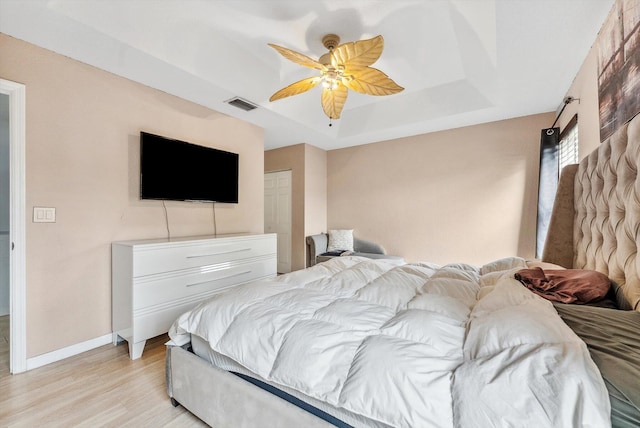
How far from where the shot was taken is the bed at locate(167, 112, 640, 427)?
682 millimetres

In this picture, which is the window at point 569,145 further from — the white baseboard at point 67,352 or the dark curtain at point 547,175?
the white baseboard at point 67,352

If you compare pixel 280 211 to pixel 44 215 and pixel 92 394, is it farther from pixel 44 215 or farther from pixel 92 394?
pixel 92 394

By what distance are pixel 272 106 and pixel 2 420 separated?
10.1ft

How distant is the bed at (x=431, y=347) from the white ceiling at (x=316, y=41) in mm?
952

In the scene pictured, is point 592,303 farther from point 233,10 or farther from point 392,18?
point 233,10

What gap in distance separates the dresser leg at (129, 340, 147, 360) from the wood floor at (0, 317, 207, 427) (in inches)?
1.6

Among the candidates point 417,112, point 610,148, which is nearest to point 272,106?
point 417,112

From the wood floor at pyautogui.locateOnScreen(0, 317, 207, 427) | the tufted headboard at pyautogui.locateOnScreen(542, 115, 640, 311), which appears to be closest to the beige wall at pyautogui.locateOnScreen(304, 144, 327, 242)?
the wood floor at pyautogui.locateOnScreen(0, 317, 207, 427)

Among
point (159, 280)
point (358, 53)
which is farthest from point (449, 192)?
point (159, 280)

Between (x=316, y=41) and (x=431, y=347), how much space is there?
98.1 inches

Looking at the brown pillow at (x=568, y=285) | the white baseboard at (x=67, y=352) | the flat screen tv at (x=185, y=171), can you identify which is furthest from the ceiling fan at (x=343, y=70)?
the white baseboard at (x=67, y=352)

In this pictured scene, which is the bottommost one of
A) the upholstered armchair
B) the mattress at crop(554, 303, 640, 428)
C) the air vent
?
the upholstered armchair

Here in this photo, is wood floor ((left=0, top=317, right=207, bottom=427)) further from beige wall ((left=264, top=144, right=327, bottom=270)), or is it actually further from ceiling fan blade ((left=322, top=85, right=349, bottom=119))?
beige wall ((left=264, top=144, right=327, bottom=270))

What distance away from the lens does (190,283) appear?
2.36 meters
